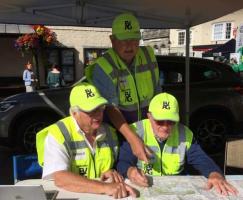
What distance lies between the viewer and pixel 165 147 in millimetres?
2533

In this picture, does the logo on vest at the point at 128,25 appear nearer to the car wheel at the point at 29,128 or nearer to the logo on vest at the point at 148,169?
the logo on vest at the point at 148,169

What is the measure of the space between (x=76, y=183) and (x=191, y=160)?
33.5 inches

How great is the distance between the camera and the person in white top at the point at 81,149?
7.11 feet

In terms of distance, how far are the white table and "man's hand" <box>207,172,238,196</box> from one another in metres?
0.03

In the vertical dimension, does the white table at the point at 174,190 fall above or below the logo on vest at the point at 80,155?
below

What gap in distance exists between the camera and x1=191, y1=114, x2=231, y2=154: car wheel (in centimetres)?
671

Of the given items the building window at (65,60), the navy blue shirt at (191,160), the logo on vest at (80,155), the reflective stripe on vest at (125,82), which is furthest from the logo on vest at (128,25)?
the building window at (65,60)

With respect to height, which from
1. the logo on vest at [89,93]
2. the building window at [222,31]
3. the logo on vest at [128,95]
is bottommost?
the logo on vest at [128,95]

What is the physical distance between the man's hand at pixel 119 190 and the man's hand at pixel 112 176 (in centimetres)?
15

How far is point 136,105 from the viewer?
9.38 feet

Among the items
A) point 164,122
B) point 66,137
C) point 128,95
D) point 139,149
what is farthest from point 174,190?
point 128,95

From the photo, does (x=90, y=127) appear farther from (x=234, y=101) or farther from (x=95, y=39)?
(x=95, y=39)

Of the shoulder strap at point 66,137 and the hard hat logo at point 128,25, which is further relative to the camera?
the hard hat logo at point 128,25

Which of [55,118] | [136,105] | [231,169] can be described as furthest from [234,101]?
[136,105]
